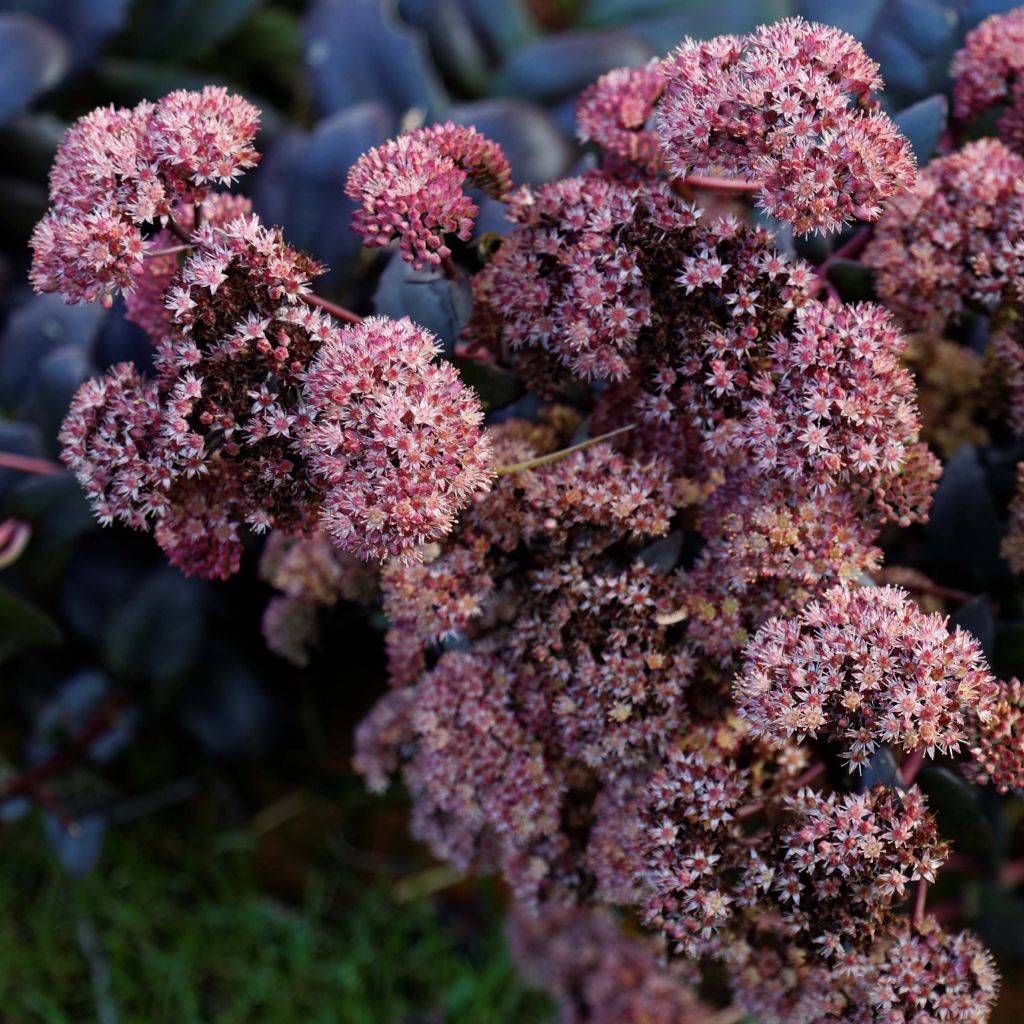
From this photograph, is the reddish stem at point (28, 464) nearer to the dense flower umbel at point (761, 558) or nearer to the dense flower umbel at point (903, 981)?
the dense flower umbel at point (761, 558)

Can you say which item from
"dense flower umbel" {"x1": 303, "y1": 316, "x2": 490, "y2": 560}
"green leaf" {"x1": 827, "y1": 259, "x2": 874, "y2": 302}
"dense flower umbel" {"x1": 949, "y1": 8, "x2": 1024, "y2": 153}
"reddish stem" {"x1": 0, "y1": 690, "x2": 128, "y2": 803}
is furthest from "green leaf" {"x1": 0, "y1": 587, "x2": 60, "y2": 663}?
"dense flower umbel" {"x1": 949, "y1": 8, "x2": 1024, "y2": 153}

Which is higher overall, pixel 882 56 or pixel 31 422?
pixel 882 56

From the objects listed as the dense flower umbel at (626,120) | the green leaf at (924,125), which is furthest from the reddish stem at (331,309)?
the green leaf at (924,125)

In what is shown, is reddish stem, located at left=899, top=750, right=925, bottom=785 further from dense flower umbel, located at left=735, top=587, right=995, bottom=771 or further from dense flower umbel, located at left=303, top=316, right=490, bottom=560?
dense flower umbel, located at left=303, top=316, right=490, bottom=560

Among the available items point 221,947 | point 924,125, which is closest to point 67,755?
point 221,947

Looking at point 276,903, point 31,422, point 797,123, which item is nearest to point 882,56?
point 797,123

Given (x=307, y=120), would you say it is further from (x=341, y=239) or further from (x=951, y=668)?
(x=951, y=668)

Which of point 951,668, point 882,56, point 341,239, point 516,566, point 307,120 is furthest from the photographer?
point 307,120
